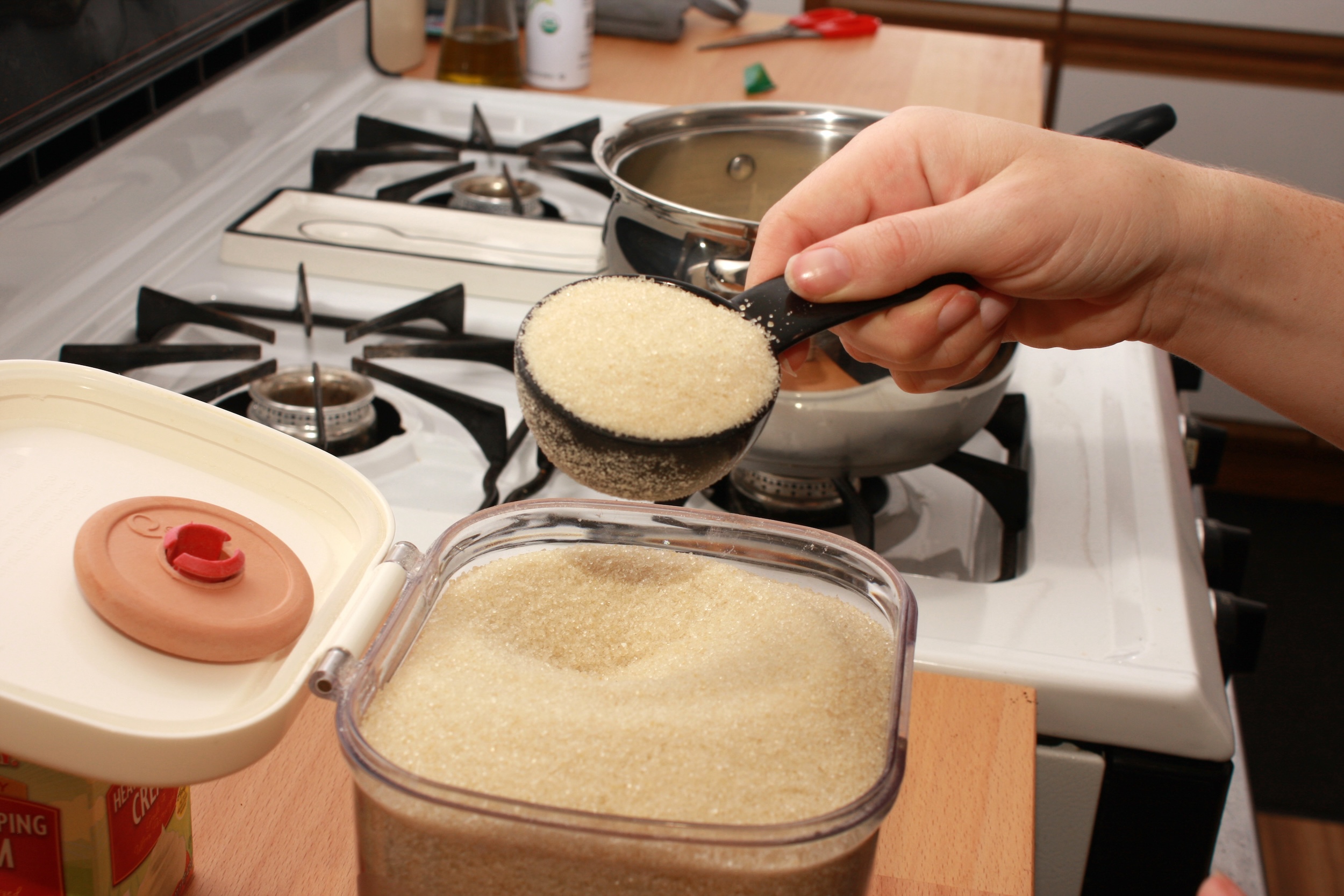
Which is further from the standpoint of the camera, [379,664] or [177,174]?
[177,174]

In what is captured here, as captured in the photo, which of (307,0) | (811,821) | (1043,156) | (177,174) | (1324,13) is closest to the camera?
(811,821)

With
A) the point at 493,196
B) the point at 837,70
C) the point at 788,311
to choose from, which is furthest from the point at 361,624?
the point at 837,70

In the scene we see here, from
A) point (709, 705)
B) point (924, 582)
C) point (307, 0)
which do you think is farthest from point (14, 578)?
point (307, 0)

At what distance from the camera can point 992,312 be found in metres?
0.70

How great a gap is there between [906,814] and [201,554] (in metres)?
0.34

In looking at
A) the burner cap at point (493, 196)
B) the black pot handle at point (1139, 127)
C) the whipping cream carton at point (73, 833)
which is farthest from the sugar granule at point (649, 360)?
the burner cap at point (493, 196)

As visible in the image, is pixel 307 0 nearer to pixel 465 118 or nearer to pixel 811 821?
pixel 465 118

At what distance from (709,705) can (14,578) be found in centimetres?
25

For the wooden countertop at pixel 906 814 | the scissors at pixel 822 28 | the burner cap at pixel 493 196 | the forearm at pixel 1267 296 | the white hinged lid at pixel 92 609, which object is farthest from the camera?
the scissors at pixel 822 28

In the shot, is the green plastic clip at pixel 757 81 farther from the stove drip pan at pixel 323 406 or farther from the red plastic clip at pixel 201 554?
the red plastic clip at pixel 201 554

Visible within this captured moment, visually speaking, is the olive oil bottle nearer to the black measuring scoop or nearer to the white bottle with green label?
the white bottle with green label

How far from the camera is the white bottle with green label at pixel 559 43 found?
1.43 meters

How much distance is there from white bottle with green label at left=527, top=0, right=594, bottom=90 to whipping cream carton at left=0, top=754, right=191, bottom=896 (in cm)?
123

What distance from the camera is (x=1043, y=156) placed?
0.64m
